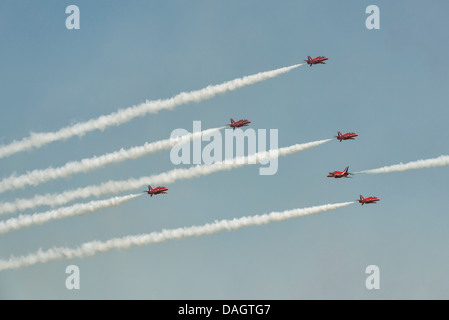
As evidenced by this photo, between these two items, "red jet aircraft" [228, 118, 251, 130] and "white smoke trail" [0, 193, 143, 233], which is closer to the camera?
"white smoke trail" [0, 193, 143, 233]

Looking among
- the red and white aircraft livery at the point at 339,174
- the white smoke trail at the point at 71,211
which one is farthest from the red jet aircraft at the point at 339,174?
the white smoke trail at the point at 71,211

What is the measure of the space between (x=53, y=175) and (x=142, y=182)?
50.4 feet

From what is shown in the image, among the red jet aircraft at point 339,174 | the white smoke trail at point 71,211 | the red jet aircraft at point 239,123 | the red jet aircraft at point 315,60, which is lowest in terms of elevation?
the white smoke trail at point 71,211

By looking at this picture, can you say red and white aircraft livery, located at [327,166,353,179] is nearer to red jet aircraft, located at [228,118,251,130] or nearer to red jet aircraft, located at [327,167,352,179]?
red jet aircraft, located at [327,167,352,179]

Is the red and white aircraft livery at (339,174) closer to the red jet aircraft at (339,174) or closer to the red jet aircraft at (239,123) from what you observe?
the red jet aircraft at (339,174)

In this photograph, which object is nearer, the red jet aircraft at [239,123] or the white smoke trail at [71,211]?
the white smoke trail at [71,211]

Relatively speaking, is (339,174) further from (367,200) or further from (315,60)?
(315,60)

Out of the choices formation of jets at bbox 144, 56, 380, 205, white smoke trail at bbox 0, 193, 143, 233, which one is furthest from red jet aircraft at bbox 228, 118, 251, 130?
white smoke trail at bbox 0, 193, 143, 233

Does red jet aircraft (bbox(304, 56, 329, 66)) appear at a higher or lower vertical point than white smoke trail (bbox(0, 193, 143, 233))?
higher

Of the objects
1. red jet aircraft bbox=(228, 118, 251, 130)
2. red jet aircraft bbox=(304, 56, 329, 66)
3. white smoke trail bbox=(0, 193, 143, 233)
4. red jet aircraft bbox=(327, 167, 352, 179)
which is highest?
red jet aircraft bbox=(304, 56, 329, 66)

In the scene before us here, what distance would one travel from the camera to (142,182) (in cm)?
16325

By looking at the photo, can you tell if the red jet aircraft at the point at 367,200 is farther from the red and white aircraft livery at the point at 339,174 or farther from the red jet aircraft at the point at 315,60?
the red jet aircraft at the point at 315,60

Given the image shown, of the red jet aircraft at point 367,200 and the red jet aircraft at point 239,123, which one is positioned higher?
the red jet aircraft at point 239,123

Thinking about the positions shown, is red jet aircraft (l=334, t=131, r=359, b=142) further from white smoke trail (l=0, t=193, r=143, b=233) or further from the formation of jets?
white smoke trail (l=0, t=193, r=143, b=233)
